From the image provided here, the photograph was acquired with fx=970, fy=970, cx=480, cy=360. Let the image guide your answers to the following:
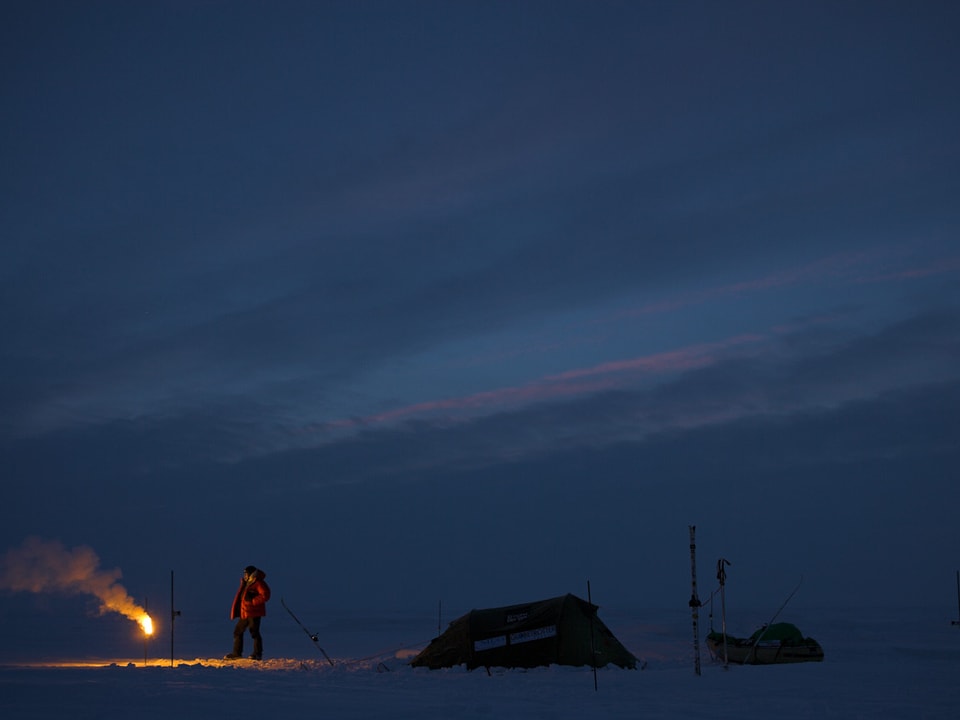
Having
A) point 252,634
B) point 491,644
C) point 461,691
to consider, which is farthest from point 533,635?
point 252,634

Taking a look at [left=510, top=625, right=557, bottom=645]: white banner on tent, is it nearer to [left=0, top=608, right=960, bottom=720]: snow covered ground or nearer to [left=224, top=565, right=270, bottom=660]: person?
[left=0, top=608, right=960, bottom=720]: snow covered ground

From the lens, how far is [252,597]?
21.6 m

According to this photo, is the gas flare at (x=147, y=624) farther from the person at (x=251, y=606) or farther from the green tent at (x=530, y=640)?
the green tent at (x=530, y=640)

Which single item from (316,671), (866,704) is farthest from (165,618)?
(866,704)

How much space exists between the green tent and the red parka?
3.94 meters

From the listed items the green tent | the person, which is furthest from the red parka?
the green tent

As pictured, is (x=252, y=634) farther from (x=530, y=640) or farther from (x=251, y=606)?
(x=530, y=640)

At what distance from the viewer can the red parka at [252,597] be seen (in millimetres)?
21531

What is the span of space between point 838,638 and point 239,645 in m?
22.6

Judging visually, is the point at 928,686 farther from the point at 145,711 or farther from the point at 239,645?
the point at 239,645

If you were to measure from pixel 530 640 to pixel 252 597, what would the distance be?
640cm

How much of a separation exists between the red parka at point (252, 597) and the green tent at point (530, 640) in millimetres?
3938

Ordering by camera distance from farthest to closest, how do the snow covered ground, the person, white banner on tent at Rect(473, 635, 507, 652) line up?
the person → white banner on tent at Rect(473, 635, 507, 652) → the snow covered ground

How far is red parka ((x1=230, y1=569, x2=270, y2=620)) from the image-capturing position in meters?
21.5
